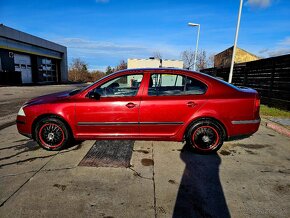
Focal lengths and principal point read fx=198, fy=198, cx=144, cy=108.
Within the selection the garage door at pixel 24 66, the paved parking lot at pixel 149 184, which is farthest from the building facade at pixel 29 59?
the paved parking lot at pixel 149 184

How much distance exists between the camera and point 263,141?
15.5 feet

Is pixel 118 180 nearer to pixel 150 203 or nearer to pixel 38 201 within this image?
pixel 150 203

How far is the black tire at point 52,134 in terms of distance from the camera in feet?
12.7

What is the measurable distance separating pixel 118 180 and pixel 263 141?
3.69 meters

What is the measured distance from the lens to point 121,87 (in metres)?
3.91

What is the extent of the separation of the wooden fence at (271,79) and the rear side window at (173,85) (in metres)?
6.11

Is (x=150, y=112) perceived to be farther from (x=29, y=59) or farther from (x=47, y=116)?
(x=29, y=59)

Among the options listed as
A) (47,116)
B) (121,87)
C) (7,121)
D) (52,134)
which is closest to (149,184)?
(121,87)

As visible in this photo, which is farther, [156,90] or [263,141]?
[263,141]

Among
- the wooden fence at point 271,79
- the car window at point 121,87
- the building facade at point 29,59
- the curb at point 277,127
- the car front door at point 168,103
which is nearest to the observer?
the car front door at point 168,103

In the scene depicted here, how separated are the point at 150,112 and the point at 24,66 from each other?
1353 inches

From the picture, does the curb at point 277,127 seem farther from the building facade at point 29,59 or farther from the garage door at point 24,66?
the garage door at point 24,66

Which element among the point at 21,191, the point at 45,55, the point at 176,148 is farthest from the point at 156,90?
the point at 45,55

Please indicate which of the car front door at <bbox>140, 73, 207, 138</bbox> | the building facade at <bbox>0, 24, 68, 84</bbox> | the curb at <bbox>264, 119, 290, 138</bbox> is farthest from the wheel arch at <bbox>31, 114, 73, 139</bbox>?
the building facade at <bbox>0, 24, 68, 84</bbox>
